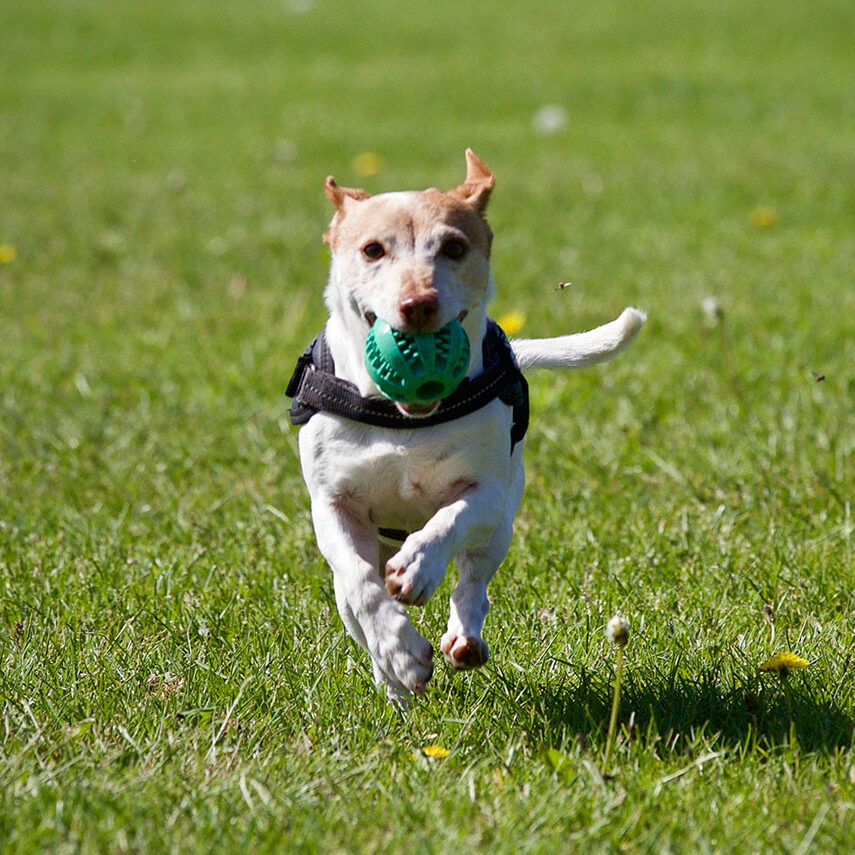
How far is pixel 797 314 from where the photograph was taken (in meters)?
6.46

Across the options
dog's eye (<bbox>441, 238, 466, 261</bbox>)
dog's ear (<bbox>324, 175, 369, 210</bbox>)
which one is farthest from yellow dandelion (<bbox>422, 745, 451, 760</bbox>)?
dog's ear (<bbox>324, 175, 369, 210</bbox>)

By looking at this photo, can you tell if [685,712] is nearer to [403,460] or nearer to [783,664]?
[783,664]

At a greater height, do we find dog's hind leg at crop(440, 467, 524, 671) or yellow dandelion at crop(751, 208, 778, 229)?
dog's hind leg at crop(440, 467, 524, 671)

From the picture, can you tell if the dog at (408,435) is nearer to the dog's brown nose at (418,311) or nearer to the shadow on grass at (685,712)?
the dog's brown nose at (418,311)

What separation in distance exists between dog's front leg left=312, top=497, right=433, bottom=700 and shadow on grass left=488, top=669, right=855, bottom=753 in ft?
1.07

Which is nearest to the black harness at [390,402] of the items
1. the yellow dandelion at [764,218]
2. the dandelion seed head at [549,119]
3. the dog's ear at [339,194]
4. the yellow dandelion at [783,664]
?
the dog's ear at [339,194]

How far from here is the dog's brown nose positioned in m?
2.72

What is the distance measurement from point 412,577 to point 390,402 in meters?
0.46

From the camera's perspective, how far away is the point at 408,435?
2.96 metres

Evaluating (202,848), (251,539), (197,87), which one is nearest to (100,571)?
(251,539)

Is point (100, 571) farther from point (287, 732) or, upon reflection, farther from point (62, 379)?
point (62, 379)

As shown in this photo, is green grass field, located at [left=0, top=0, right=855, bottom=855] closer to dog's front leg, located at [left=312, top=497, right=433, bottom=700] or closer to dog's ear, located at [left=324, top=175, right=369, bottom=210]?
dog's front leg, located at [left=312, top=497, right=433, bottom=700]

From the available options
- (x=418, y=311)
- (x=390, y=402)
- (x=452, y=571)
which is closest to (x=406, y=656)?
(x=390, y=402)

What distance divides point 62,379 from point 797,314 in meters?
3.61
